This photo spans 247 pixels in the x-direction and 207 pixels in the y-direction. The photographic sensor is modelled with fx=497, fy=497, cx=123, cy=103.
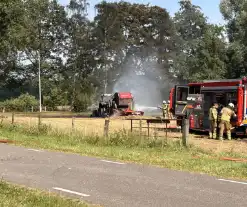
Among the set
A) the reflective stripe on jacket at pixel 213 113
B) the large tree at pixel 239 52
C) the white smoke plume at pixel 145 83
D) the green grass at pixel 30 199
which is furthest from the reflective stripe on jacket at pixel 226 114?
the white smoke plume at pixel 145 83

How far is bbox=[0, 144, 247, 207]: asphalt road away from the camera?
8516mm

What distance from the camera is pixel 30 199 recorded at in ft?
25.6

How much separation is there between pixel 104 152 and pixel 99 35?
5980cm

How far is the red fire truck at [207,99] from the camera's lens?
22812 millimetres

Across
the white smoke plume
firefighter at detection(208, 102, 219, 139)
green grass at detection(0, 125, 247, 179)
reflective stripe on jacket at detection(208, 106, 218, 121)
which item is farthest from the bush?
reflective stripe on jacket at detection(208, 106, 218, 121)

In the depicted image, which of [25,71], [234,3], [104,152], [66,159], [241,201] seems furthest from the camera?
[25,71]

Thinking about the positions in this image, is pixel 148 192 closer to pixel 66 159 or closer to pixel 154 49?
pixel 66 159

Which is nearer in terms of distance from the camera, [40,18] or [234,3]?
[234,3]

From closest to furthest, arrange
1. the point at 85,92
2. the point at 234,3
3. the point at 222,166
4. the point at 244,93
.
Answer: the point at 222,166 < the point at 244,93 < the point at 234,3 < the point at 85,92

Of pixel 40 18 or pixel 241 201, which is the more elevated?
pixel 40 18

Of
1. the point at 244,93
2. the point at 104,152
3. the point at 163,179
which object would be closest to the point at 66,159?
the point at 104,152

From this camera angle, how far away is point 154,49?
7812 cm

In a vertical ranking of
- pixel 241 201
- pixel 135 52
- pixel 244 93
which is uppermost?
pixel 135 52

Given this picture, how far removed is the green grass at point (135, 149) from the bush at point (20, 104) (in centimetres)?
4494
